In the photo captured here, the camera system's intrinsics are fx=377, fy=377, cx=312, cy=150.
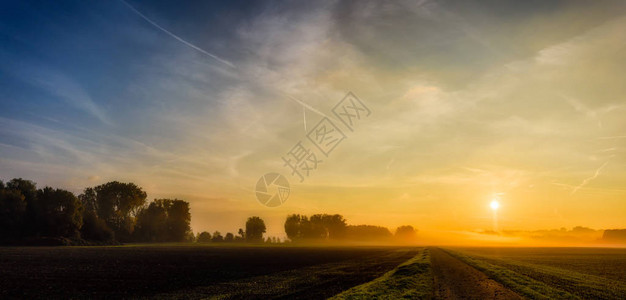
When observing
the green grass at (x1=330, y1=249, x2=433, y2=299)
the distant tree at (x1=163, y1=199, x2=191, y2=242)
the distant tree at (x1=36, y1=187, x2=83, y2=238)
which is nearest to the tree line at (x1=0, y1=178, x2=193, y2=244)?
the distant tree at (x1=36, y1=187, x2=83, y2=238)

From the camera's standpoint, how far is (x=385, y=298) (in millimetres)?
→ 28031

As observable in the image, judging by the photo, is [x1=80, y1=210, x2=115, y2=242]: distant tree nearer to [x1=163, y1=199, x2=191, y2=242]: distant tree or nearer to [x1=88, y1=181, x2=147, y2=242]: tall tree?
[x1=88, y1=181, x2=147, y2=242]: tall tree

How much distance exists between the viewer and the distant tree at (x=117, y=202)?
168 meters

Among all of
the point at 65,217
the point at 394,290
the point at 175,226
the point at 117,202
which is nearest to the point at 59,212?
the point at 65,217

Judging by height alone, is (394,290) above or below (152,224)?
below

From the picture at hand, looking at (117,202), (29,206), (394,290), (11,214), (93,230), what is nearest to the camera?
(394,290)

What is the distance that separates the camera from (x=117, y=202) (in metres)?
176

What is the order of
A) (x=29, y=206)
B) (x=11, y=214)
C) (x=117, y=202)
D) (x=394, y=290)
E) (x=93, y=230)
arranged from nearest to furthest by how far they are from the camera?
(x=394, y=290), (x=11, y=214), (x=29, y=206), (x=93, y=230), (x=117, y=202)

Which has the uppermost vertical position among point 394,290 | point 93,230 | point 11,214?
point 11,214

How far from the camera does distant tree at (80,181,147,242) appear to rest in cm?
16812

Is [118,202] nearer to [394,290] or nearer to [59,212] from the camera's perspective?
[59,212]

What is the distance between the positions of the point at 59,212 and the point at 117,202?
170 feet

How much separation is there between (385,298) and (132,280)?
71.5 ft

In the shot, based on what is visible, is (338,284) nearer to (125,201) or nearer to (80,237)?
(80,237)
